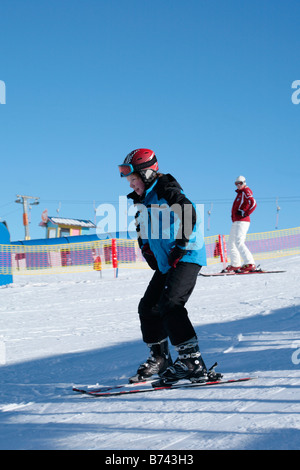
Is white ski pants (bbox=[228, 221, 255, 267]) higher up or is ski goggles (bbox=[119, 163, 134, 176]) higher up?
ski goggles (bbox=[119, 163, 134, 176])

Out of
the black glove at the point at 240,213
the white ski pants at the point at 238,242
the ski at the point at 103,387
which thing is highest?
the black glove at the point at 240,213

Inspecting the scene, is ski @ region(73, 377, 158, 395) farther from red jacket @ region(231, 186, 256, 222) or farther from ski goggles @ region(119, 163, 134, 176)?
red jacket @ region(231, 186, 256, 222)

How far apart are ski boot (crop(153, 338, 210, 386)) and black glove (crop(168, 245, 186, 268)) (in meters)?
0.56

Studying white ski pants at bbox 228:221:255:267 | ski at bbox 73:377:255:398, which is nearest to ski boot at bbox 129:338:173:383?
ski at bbox 73:377:255:398

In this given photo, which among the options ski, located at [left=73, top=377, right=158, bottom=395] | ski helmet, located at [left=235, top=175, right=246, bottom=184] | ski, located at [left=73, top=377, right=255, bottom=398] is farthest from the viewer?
ski helmet, located at [left=235, top=175, right=246, bottom=184]

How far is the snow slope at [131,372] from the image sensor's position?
7.18 feet

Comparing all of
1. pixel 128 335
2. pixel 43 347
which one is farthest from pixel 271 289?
pixel 43 347

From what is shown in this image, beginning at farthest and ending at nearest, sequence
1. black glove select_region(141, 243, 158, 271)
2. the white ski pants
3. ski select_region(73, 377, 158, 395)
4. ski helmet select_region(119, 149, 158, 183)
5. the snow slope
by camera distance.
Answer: the white ski pants < black glove select_region(141, 243, 158, 271) < ski helmet select_region(119, 149, 158, 183) < ski select_region(73, 377, 158, 395) < the snow slope

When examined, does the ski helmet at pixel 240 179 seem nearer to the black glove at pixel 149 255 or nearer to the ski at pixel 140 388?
the black glove at pixel 149 255

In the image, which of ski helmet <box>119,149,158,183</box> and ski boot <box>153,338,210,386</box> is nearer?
ski boot <box>153,338,210,386</box>

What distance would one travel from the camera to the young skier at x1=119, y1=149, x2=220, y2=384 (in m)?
3.25

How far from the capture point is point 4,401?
3104 millimetres

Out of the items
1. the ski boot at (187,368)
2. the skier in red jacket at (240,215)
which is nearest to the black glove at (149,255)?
the ski boot at (187,368)
